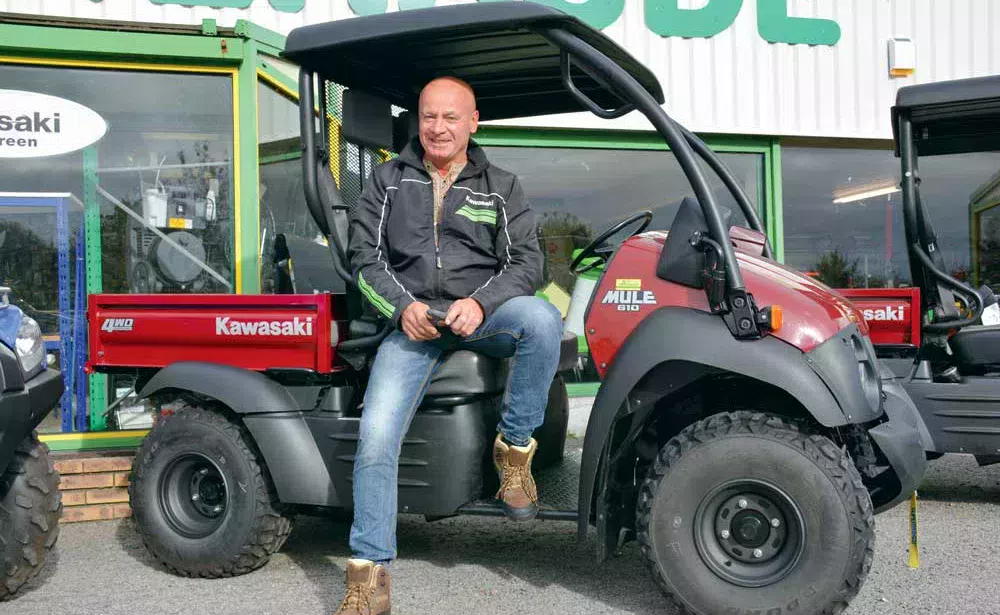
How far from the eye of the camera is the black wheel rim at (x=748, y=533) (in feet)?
9.36

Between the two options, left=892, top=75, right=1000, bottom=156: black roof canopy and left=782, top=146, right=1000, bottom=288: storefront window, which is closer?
left=892, top=75, right=1000, bottom=156: black roof canopy

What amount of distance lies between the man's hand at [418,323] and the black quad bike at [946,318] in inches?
105

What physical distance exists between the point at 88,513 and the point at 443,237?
285 centimetres

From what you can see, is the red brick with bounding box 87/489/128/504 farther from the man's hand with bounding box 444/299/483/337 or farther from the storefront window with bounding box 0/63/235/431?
the man's hand with bounding box 444/299/483/337

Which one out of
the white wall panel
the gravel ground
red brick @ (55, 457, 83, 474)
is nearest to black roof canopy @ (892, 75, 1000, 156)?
the gravel ground

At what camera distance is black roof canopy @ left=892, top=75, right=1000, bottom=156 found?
462cm

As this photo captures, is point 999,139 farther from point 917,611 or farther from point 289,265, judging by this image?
point 289,265

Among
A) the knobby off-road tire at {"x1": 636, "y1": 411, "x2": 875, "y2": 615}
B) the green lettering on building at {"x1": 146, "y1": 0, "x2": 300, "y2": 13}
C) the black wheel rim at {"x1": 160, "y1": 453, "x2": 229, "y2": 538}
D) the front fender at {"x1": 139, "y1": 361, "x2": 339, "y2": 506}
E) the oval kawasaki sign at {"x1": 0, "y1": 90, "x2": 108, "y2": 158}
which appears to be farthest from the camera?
the green lettering on building at {"x1": 146, "y1": 0, "x2": 300, "y2": 13}

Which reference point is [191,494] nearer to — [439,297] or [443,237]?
[439,297]

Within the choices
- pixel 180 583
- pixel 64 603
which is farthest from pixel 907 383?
pixel 64 603

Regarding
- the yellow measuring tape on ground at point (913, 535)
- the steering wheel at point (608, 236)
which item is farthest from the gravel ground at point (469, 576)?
the steering wheel at point (608, 236)

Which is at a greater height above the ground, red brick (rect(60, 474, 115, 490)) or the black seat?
the black seat

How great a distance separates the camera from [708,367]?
2994mm

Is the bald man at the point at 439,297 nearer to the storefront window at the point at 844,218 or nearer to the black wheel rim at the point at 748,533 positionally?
the black wheel rim at the point at 748,533
